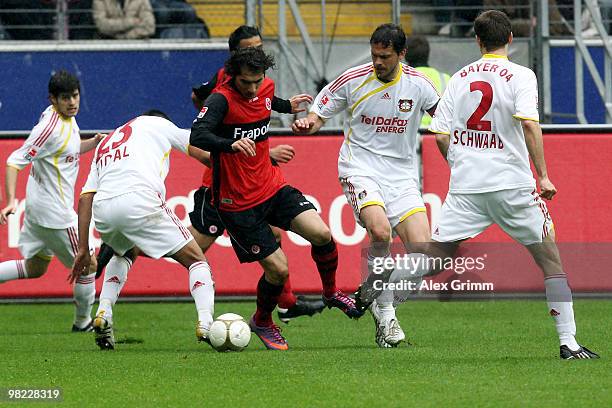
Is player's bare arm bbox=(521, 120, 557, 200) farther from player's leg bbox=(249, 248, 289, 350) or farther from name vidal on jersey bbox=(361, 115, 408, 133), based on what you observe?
player's leg bbox=(249, 248, 289, 350)

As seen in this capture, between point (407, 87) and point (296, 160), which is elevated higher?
point (407, 87)

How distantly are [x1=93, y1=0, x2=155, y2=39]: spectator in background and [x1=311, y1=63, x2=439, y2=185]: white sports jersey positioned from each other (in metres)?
6.18

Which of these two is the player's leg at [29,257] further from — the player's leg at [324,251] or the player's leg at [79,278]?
the player's leg at [324,251]

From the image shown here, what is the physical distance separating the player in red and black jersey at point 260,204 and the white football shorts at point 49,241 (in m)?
2.15

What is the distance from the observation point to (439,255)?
861cm

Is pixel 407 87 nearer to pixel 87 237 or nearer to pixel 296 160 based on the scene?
pixel 87 237

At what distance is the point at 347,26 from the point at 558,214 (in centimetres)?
440

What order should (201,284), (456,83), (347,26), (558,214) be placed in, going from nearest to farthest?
(456,83) → (201,284) → (558,214) → (347,26)

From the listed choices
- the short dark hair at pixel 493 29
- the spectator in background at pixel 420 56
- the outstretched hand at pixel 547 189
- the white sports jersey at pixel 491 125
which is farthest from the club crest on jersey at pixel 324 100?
the spectator in background at pixel 420 56

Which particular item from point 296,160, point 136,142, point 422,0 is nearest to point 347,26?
point 422,0

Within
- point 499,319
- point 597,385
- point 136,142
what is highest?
point 136,142

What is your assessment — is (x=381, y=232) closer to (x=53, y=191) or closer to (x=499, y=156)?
(x=499, y=156)

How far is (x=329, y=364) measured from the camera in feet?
25.7

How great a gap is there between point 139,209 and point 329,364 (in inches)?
73.7
